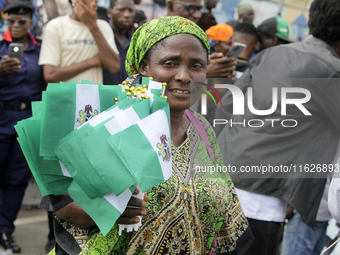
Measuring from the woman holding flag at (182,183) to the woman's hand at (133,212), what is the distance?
149mm

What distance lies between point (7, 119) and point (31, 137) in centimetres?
301

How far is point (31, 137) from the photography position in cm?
134

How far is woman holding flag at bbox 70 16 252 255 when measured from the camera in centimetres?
158

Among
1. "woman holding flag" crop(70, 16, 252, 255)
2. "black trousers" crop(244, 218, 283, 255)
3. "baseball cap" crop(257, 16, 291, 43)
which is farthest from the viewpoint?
"baseball cap" crop(257, 16, 291, 43)

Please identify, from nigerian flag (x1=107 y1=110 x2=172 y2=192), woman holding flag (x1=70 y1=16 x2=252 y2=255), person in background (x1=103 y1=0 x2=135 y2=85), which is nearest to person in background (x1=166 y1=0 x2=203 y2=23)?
person in background (x1=103 y1=0 x2=135 y2=85)

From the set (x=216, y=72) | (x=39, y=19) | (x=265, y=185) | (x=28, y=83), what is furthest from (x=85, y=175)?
(x=39, y=19)

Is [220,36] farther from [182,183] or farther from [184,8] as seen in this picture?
[182,183]

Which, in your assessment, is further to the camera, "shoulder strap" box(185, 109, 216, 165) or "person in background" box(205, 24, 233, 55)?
"person in background" box(205, 24, 233, 55)

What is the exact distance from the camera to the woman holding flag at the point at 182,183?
1579 millimetres

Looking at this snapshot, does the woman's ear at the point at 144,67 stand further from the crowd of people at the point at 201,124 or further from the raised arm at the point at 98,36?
the raised arm at the point at 98,36

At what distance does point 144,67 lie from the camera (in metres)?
1.88

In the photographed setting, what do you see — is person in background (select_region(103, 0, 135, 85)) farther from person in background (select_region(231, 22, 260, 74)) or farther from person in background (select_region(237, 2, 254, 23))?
person in background (select_region(237, 2, 254, 23))

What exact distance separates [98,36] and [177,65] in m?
2.53

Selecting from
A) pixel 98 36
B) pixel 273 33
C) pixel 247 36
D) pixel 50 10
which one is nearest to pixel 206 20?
pixel 247 36
